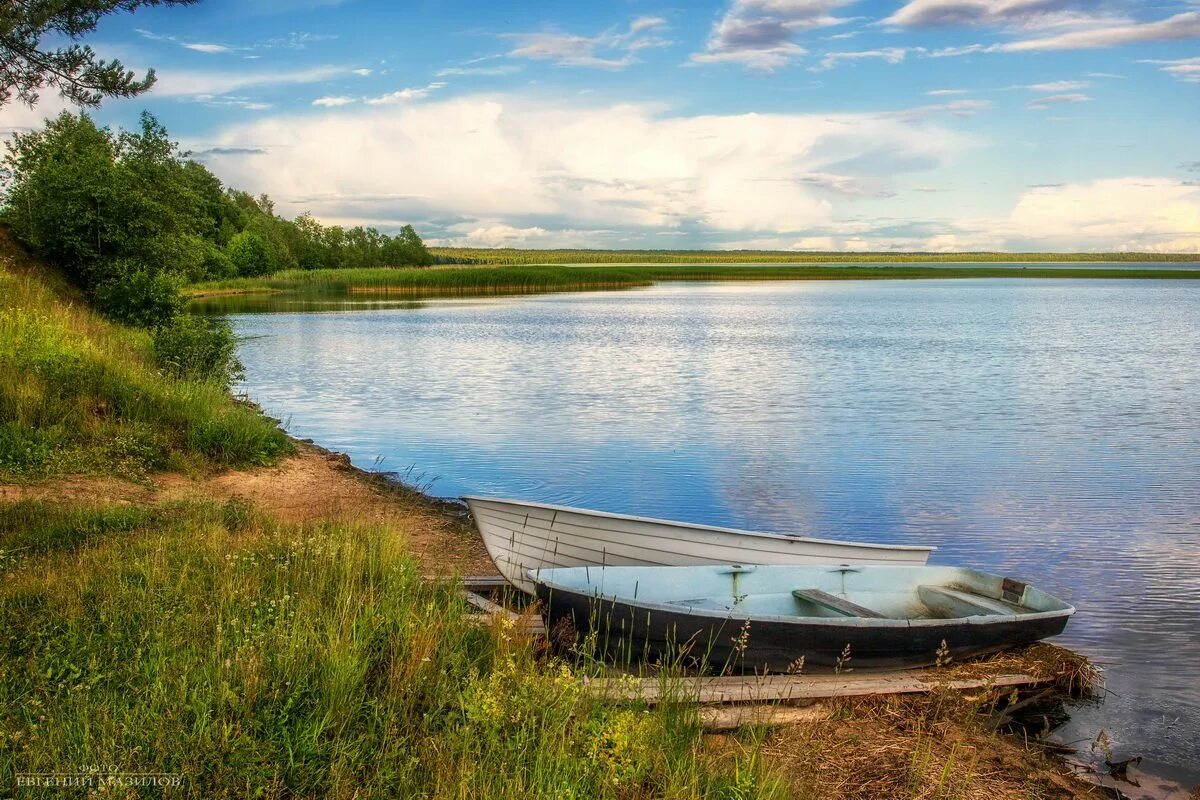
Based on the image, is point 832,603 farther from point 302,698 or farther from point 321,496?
point 321,496

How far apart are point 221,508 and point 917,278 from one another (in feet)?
572

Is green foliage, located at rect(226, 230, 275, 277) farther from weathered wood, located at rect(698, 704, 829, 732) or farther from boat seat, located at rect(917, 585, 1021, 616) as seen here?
weathered wood, located at rect(698, 704, 829, 732)

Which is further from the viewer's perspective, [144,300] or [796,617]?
[144,300]

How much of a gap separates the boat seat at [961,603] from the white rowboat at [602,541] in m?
0.91

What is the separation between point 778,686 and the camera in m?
6.66

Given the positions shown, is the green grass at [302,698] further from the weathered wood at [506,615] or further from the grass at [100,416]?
the grass at [100,416]

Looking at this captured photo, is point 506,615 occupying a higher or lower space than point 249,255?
lower

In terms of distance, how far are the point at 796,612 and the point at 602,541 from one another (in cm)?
185

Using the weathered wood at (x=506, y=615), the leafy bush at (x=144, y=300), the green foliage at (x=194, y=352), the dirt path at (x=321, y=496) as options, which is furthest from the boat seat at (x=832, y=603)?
the leafy bush at (x=144, y=300)

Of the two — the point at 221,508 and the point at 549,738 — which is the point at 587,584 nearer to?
the point at 549,738

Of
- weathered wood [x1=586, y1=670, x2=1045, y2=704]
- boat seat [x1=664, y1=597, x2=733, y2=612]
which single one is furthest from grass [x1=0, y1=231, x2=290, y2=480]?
weathered wood [x1=586, y1=670, x2=1045, y2=704]

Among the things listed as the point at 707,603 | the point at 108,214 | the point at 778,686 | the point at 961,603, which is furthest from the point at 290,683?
the point at 108,214

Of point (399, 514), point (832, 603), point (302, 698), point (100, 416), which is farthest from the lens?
point (100, 416)

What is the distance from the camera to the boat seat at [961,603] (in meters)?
7.85
